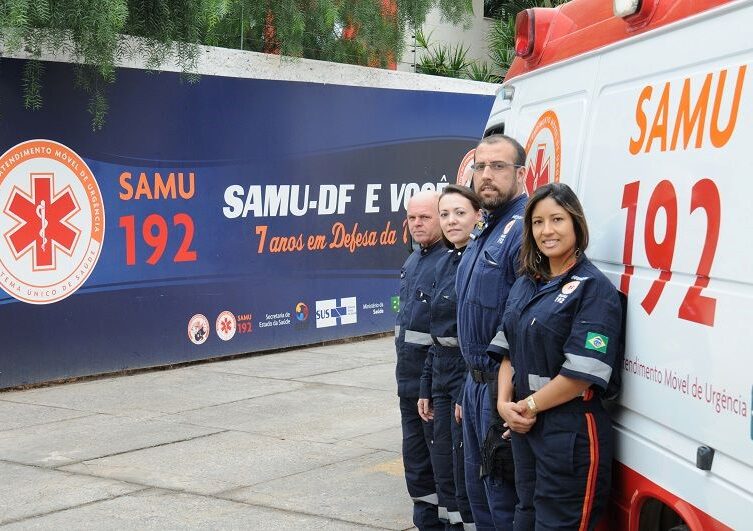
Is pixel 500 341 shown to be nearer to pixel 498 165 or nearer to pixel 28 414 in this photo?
pixel 498 165

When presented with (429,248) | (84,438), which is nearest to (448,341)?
(429,248)

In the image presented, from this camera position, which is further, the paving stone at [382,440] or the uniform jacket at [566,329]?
the paving stone at [382,440]

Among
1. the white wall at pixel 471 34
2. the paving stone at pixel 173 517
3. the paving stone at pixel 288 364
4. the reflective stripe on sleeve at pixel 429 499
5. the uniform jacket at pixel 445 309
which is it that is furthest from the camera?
the white wall at pixel 471 34

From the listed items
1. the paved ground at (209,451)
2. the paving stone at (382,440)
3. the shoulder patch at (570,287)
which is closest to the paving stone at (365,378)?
the paved ground at (209,451)

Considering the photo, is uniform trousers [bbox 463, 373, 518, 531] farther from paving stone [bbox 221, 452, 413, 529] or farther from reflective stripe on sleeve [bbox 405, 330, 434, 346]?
paving stone [bbox 221, 452, 413, 529]

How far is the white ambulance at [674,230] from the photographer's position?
9.87ft

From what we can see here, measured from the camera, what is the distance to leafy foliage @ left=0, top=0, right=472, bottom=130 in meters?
8.83

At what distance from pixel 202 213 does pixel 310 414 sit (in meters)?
3.07

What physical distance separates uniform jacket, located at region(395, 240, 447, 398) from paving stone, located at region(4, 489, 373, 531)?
0.96 metres

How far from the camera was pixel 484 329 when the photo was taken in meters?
4.46

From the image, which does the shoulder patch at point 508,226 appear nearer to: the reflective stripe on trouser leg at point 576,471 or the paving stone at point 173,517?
the reflective stripe on trouser leg at point 576,471

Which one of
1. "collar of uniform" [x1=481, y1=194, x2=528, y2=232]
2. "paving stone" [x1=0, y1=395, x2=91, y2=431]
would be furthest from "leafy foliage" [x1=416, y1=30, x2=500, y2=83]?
"collar of uniform" [x1=481, y1=194, x2=528, y2=232]

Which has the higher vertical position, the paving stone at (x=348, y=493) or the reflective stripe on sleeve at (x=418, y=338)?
the reflective stripe on sleeve at (x=418, y=338)

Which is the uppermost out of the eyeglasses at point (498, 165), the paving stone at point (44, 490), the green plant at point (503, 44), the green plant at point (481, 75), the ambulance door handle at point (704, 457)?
the green plant at point (503, 44)
